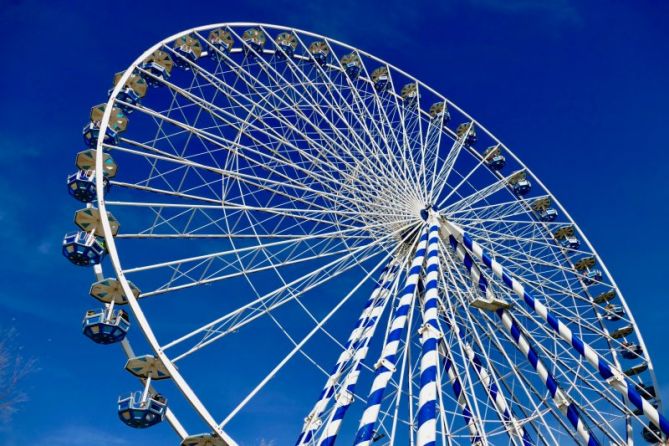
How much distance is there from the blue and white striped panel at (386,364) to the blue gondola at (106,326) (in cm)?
561

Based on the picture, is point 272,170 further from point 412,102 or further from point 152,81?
point 412,102

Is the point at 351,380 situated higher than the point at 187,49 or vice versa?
the point at 187,49

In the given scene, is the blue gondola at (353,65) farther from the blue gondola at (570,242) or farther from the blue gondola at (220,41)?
the blue gondola at (570,242)

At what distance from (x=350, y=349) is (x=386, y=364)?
9.99 feet

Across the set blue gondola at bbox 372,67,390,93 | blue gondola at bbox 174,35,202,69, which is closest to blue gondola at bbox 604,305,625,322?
blue gondola at bbox 372,67,390,93

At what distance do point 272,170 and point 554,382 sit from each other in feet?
30.2

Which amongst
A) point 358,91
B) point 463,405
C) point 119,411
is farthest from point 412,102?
point 119,411

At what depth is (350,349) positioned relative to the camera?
1451 cm

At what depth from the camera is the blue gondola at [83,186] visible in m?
14.0

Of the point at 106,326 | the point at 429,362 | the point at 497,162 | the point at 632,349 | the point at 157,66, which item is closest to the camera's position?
the point at 429,362

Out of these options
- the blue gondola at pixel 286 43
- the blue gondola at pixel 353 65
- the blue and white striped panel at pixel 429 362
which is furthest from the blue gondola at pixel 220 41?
the blue and white striped panel at pixel 429 362

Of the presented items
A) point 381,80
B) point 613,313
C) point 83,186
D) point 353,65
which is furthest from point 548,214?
point 83,186

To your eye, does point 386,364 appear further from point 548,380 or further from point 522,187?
point 522,187

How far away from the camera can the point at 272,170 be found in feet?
53.0
